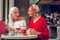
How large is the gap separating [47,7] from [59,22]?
0.31 metres

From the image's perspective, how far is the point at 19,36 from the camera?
5.84 ft

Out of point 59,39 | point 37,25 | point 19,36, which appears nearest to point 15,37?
point 19,36

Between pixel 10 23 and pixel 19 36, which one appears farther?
pixel 10 23

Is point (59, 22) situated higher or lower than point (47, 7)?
lower

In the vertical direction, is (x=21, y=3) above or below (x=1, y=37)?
above

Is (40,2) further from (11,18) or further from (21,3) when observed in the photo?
(11,18)

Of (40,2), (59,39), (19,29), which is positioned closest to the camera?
(19,29)

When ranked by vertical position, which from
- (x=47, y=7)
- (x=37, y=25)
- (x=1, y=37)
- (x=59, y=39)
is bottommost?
(x=59, y=39)

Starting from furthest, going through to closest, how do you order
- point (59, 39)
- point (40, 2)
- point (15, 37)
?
point (40, 2), point (59, 39), point (15, 37)

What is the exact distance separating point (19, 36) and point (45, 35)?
283 millimetres

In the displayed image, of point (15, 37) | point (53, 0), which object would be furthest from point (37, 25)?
point (53, 0)

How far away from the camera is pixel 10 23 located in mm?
1939

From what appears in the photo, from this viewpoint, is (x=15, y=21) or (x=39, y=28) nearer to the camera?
(x=39, y=28)

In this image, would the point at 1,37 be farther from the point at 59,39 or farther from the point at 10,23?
the point at 59,39
